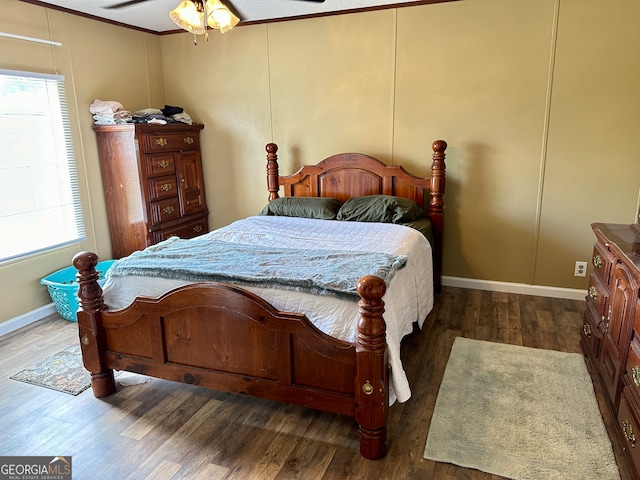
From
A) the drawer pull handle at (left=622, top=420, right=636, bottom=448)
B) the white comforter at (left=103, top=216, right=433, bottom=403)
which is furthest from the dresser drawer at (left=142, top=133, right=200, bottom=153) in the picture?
the drawer pull handle at (left=622, top=420, right=636, bottom=448)

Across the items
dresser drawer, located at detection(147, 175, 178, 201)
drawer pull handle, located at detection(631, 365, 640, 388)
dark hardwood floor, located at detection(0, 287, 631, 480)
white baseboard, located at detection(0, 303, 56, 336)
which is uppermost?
dresser drawer, located at detection(147, 175, 178, 201)

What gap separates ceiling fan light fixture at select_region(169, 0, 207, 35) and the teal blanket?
130cm

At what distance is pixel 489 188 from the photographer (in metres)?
3.78

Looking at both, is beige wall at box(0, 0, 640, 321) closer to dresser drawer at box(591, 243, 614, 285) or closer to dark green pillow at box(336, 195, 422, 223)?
dark green pillow at box(336, 195, 422, 223)

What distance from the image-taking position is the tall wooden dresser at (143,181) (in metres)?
3.87

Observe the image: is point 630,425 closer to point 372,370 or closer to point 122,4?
point 372,370

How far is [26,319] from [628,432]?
3.84 m

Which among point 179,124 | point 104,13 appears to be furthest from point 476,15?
point 104,13

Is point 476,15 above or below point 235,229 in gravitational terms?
above

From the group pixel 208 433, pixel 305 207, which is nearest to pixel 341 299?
pixel 208 433

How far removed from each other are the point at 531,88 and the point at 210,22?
7.91 ft

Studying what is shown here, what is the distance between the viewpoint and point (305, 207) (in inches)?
153

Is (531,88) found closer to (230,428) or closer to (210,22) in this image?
(210,22)

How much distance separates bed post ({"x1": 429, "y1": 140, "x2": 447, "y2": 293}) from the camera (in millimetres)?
3631
